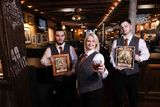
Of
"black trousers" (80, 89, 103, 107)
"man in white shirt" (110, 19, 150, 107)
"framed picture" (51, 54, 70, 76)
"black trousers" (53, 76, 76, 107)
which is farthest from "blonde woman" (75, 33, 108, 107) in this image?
"man in white shirt" (110, 19, 150, 107)

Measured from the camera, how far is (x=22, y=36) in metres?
2.65

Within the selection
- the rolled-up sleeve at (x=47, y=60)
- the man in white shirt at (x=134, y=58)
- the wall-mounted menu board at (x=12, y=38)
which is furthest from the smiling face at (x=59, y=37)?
the man in white shirt at (x=134, y=58)

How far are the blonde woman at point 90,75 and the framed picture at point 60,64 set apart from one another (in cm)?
39

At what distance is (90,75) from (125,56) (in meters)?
0.76

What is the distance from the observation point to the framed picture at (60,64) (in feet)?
8.96

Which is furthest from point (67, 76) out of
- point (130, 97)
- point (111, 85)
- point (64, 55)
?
point (111, 85)

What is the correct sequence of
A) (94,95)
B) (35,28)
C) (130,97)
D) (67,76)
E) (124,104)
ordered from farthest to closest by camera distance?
(35,28) < (124,104) < (130,97) < (67,76) < (94,95)

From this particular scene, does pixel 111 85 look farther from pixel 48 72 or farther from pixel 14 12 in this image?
pixel 14 12

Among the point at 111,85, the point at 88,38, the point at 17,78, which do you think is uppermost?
the point at 88,38

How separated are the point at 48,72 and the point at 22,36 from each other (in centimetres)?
107

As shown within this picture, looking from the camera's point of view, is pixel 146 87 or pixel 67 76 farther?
pixel 146 87

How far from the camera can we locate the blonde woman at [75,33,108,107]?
91.4 inches

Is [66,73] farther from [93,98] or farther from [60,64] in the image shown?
[93,98]

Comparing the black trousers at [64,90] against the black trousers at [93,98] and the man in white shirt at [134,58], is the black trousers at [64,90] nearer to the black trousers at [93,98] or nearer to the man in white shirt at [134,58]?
the black trousers at [93,98]
